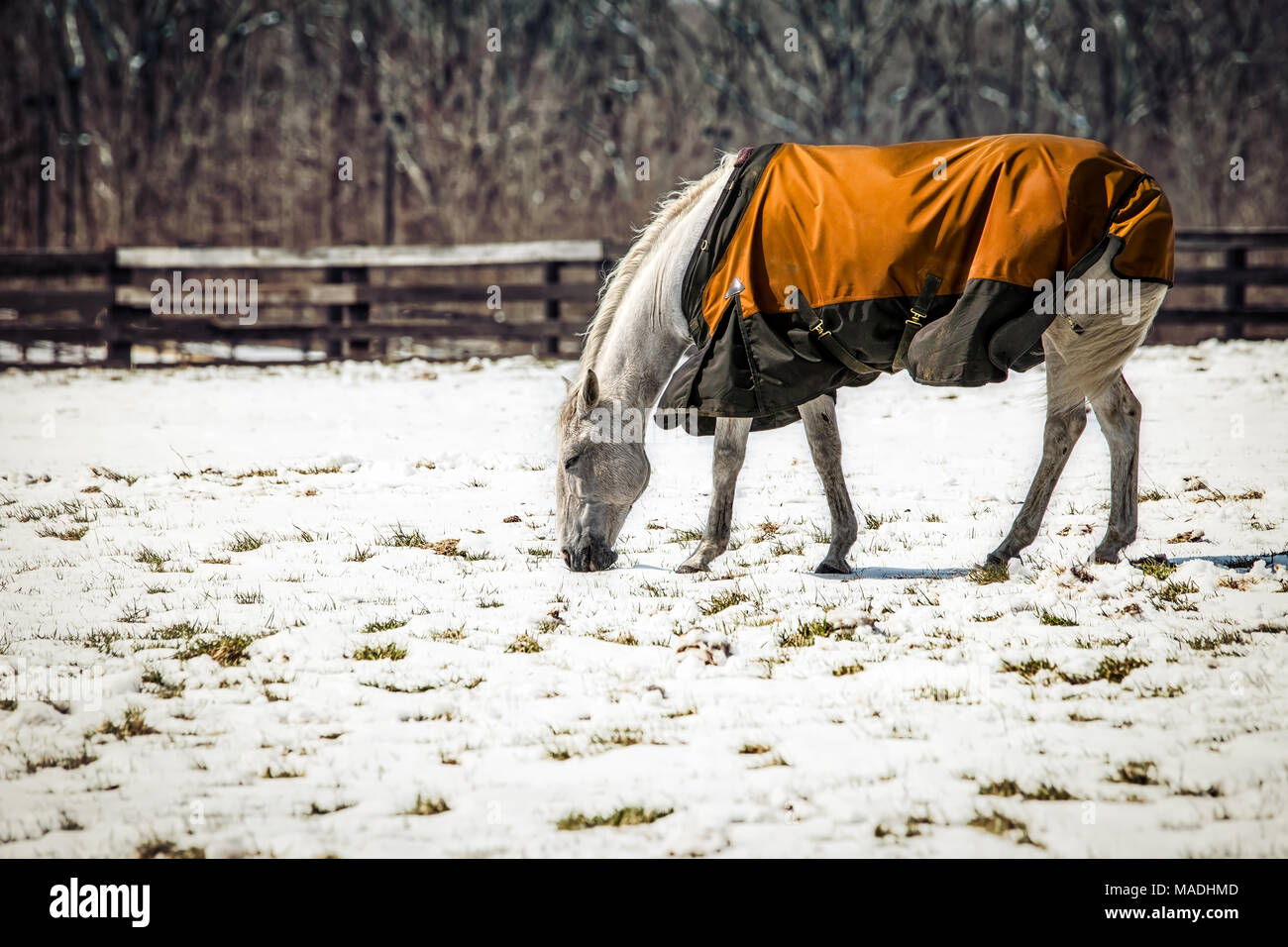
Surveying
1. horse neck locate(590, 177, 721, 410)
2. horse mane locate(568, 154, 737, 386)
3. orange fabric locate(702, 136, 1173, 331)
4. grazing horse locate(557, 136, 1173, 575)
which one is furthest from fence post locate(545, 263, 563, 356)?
orange fabric locate(702, 136, 1173, 331)

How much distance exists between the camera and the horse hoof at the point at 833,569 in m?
5.25

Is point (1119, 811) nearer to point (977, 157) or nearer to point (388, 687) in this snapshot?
point (388, 687)

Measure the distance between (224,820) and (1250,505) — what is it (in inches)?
209

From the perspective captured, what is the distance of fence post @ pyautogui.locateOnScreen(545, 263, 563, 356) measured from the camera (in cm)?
1488

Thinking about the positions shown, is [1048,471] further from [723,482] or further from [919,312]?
[723,482]

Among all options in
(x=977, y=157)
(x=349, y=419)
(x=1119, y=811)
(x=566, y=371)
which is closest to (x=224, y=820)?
(x=1119, y=811)

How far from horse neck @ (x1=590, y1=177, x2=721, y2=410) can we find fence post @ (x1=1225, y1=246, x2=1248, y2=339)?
11.3 m

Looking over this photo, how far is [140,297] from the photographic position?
15.5 meters

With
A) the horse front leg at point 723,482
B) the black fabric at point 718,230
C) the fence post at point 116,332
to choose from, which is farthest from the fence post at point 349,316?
the black fabric at point 718,230

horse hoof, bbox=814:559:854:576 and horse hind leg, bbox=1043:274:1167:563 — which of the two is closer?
horse hind leg, bbox=1043:274:1167:563

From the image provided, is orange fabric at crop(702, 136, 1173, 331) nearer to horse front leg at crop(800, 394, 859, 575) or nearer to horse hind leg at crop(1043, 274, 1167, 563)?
horse hind leg at crop(1043, 274, 1167, 563)

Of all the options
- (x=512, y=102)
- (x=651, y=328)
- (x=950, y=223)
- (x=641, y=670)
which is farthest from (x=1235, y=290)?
(x=512, y=102)
